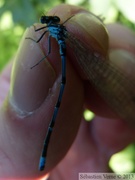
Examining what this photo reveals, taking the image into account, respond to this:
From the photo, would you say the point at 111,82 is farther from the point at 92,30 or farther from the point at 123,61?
the point at 92,30

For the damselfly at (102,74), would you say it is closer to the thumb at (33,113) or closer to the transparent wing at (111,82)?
the transparent wing at (111,82)

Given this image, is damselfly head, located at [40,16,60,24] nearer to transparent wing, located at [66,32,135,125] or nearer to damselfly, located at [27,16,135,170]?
damselfly, located at [27,16,135,170]

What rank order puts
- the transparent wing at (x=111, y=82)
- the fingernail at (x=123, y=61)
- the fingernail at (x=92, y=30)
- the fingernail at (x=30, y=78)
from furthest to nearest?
the fingernail at (x=123, y=61) → the transparent wing at (x=111, y=82) → the fingernail at (x=92, y=30) → the fingernail at (x=30, y=78)

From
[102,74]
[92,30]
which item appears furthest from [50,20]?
[102,74]

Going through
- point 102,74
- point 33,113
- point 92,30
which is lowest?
point 33,113

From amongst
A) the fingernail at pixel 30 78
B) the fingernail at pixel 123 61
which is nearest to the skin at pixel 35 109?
the fingernail at pixel 30 78

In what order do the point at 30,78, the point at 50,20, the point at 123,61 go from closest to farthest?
1. the point at 30,78
2. the point at 50,20
3. the point at 123,61
